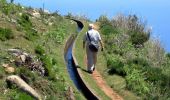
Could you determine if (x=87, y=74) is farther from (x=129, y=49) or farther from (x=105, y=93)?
(x=129, y=49)

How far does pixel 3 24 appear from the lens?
79.9 feet

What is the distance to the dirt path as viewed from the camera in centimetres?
1987

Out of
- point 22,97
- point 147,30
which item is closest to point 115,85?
point 22,97

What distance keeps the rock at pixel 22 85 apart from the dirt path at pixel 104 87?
15.9 ft

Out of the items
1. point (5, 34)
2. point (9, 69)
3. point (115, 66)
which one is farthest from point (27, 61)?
point (115, 66)

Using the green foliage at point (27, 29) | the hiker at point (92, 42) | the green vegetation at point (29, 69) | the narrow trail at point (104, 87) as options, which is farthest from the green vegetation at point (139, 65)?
the green foliage at point (27, 29)

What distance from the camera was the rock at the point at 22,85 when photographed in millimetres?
15212

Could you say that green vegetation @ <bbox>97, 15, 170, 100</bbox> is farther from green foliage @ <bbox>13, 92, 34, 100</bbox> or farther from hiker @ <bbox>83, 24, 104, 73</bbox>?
green foliage @ <bbox>13, 92, 34, 100</bbox>

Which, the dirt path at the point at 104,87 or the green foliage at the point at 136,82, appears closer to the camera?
the dirt path at the point at 104,87

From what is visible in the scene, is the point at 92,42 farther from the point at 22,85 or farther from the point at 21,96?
the point at 21,96

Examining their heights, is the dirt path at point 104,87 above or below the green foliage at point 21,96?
below

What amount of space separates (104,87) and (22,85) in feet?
21.6

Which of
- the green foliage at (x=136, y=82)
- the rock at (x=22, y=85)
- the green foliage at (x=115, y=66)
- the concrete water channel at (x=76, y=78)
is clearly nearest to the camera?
the rock at (x=22, y=85)

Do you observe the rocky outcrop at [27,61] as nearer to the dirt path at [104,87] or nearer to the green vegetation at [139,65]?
the dirt path at [104,87]
